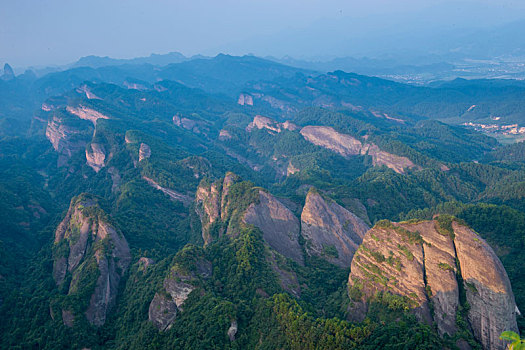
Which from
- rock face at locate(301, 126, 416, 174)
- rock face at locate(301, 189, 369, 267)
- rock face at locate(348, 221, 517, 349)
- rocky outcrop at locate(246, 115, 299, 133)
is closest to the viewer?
rock face at locate(348, 221, 517, 349)

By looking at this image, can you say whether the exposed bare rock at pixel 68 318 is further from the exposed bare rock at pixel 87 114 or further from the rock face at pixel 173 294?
the exposed bare rock at pixel 87 114

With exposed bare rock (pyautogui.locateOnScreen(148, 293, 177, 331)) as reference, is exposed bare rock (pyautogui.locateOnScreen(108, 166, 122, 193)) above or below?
below

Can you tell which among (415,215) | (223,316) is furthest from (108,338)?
(415,215)

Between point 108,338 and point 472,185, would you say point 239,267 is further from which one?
point 472,185

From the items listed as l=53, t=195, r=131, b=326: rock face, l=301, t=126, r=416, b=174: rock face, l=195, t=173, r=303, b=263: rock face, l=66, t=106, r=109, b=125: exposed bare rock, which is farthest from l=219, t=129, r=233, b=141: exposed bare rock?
l=53, t=195, r=131, b=326: rock face

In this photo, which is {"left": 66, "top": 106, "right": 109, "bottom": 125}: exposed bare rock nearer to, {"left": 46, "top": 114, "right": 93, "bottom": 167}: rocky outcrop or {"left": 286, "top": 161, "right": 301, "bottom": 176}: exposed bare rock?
{"left": 46, "top": 114, "right": 93, "bottom": 167}: rocky outcrop

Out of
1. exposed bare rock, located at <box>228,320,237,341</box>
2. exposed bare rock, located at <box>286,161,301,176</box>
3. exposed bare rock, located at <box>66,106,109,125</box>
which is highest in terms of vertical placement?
exposed bare rock, located at <box>66,106,109,125</box>
